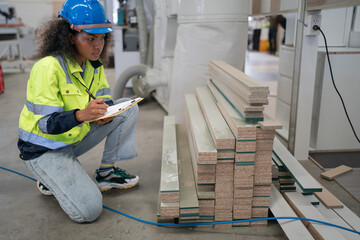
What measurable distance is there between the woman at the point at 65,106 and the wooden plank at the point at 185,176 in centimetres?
43

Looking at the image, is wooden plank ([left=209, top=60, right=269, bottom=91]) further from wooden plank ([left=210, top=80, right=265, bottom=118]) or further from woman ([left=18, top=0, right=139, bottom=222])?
woman ([left=18, top=0, right=139, bottom=222])

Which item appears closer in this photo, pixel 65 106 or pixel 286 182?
pixel 65 106

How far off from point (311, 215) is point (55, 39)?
4.88 ft

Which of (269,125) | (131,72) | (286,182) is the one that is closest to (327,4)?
(269,125)

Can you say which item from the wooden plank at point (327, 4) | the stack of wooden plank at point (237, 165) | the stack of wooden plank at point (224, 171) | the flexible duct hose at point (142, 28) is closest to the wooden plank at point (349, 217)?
the stack of wooden plank at point (237, 165)

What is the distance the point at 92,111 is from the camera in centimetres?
148

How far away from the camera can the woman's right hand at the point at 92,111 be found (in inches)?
58.1

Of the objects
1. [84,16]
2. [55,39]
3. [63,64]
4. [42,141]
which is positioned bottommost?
[42,141]

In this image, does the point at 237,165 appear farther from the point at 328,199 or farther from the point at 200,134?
the point at 328,199

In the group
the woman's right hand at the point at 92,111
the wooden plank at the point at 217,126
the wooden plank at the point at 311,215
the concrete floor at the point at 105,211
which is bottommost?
the concrete floor at the point at 105,211

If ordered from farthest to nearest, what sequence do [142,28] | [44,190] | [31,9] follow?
[31,9]
[142,28]
[44,190]

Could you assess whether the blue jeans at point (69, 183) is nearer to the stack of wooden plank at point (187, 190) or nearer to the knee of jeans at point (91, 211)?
the knee of jeans at point (91, 211)

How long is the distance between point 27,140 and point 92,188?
15.7 inches

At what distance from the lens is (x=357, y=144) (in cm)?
249
